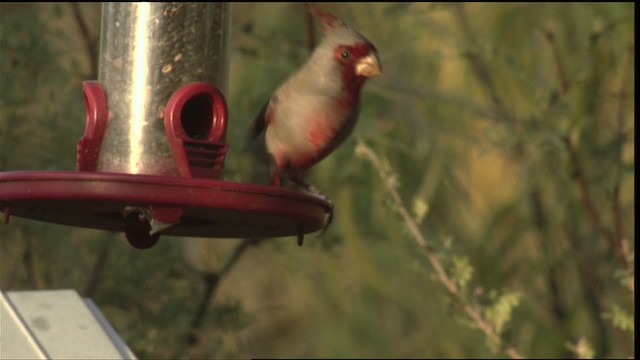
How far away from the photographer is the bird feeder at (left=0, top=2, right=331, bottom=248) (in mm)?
3410

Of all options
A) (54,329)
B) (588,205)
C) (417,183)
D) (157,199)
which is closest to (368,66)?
(157,199)

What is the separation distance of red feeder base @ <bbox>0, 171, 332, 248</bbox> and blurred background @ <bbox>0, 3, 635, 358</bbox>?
5.03 ft

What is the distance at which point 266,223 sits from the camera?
3.71m

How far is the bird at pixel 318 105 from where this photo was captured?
3.99m

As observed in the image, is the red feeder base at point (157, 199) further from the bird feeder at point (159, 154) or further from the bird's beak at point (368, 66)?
the bird's beak at point (368, 66)

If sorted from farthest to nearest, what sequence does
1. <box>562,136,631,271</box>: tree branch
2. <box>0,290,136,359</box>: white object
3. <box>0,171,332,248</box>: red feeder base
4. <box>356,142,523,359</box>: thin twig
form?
<box>562,136,631,271</box>: tree branch
<box>356,142,523,359</box>: thin twig
<box>0,290,136,359</box>: white object
<box>0,171,332,248</box>: red feeder base

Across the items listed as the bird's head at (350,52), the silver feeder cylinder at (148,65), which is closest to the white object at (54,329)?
the silver feeder cylinder at (148,65)

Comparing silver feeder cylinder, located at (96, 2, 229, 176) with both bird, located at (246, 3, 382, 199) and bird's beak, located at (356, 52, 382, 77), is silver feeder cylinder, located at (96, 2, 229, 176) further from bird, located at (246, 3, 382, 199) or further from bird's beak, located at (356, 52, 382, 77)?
bird's beak, located at (356, 52, 382, 77)

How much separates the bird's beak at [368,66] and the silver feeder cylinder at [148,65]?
43 centimetres

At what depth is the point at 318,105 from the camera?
158 inches

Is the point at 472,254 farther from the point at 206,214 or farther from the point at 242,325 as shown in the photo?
the point at 206,214

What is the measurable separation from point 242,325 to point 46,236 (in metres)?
0.85

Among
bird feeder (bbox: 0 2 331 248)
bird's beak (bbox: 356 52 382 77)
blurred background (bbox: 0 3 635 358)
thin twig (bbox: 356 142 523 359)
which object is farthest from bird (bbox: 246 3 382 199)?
blurred background (bbox: 0 3 635 358)

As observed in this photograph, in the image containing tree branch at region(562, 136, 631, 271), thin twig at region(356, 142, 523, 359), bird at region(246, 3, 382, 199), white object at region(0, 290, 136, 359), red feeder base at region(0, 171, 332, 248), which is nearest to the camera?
red feeder base at region(0, 171, 332, 248)
